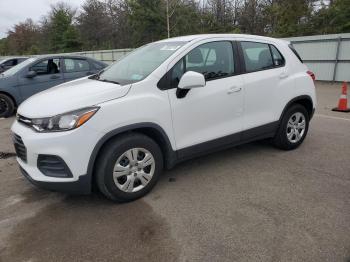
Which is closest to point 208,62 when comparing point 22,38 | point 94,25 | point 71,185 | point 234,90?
point 234,90

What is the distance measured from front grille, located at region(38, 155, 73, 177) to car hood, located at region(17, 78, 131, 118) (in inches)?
16.9

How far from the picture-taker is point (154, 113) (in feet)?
10.9

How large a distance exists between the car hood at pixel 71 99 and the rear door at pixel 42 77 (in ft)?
16.6

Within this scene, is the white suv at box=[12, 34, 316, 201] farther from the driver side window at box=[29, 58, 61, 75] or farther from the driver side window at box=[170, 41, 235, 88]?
the driver side window at box=[29, 58, 61, 75]

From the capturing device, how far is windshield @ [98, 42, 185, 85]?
11.7ft

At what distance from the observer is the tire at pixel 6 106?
8.16 metres

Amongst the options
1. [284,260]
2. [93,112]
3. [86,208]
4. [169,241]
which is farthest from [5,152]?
[284,260]

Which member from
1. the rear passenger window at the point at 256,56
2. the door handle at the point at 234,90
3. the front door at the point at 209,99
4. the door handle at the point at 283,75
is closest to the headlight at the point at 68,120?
the front door at the point at 209,99

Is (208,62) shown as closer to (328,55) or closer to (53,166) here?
(53,166)

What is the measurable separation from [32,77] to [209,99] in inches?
245

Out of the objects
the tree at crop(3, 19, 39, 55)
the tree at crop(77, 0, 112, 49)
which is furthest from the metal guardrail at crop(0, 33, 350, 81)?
the tree at crop(3, 19, 39, 55)

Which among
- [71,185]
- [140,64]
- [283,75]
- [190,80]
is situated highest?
[140,64]

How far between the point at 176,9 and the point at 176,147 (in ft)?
104

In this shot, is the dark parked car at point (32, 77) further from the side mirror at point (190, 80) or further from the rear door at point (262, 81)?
the side mirror at point (190, 80)
